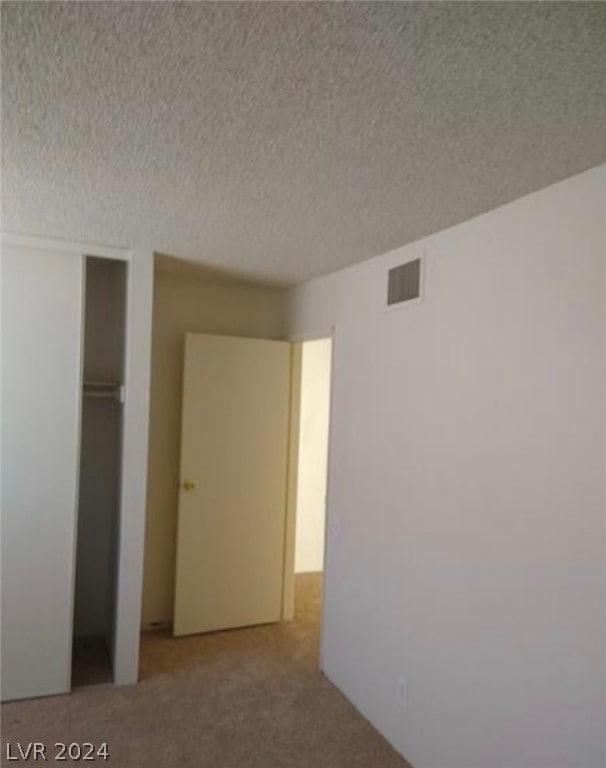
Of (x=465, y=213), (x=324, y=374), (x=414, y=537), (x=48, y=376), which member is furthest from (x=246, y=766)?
(x=324, y=374)

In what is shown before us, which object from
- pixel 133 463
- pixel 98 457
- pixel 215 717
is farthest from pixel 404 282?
pixel 215 717

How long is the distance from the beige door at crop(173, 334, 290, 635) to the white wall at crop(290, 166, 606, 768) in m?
0.96

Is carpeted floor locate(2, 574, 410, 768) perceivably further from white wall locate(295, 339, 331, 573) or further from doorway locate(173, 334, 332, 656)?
white wall locate(295, 339, 331, 573)

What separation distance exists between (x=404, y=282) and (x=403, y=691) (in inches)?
76.2

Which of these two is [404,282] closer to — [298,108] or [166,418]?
[298,108]

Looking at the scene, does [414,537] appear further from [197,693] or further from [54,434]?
[54,434]

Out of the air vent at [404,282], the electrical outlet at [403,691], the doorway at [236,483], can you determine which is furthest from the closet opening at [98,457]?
the electrical outlet at [403,691]

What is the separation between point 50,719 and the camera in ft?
8.76

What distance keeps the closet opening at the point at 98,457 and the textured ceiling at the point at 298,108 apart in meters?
1.18

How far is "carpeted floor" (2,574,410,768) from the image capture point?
2471 millimetres

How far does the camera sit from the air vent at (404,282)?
2645 millimetres

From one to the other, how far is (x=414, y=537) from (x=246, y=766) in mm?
1229

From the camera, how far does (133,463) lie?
10.0 ft

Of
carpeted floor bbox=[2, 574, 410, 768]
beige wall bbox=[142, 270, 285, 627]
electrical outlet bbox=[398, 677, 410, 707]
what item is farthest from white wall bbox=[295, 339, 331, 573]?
electrical outlet bbox=[398, 677, 410, 707]
